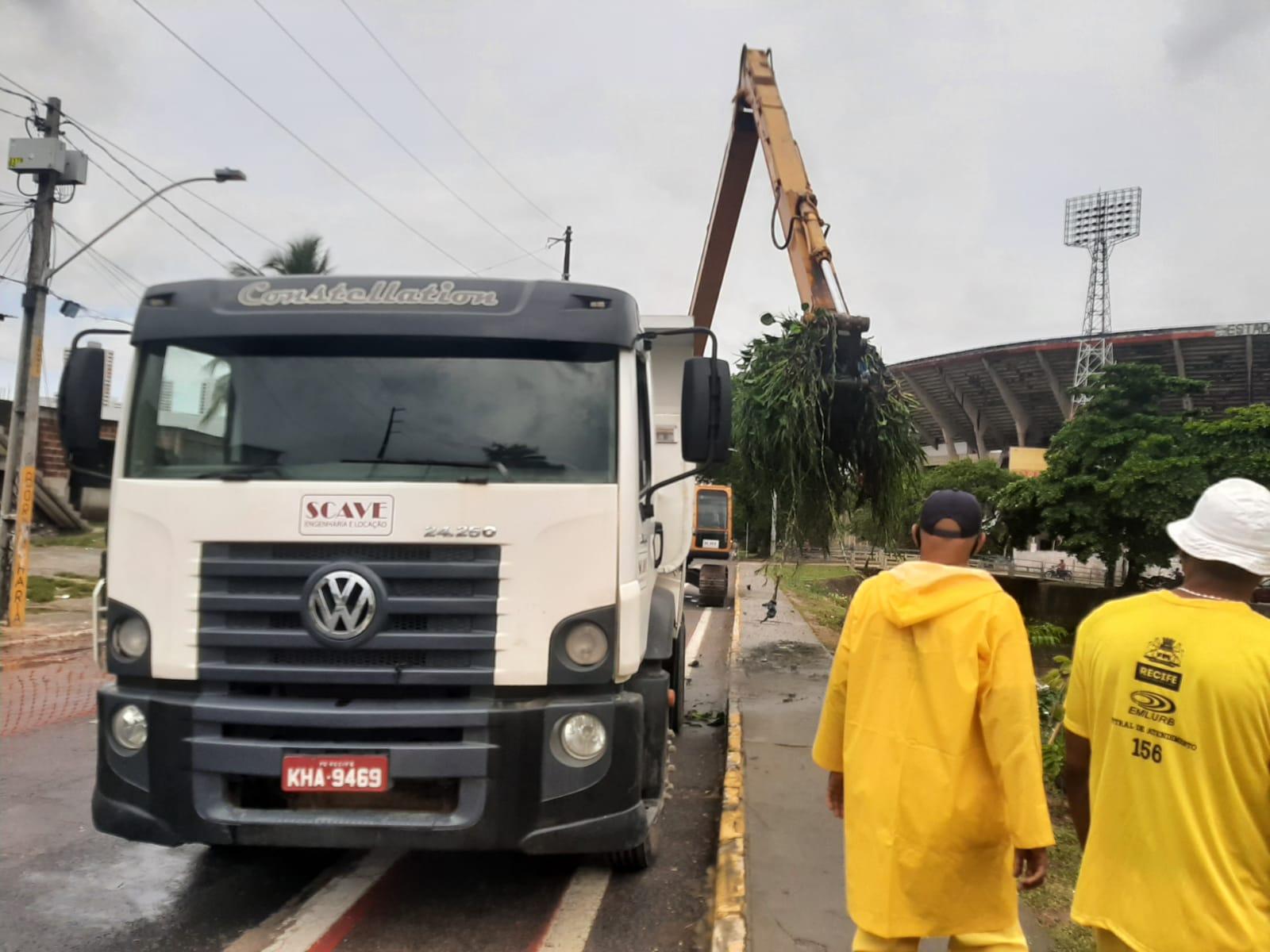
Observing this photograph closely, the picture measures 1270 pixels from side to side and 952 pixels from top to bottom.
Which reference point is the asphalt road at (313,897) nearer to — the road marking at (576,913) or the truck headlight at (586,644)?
the road marking at (576,913)

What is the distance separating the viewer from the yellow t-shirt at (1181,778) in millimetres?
2090

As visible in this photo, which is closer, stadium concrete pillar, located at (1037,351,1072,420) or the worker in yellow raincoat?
the worker in yellow raincoat

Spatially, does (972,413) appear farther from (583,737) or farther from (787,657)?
(583,737)

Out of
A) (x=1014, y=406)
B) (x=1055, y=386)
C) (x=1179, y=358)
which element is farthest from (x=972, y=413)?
(x=1179, y=358)

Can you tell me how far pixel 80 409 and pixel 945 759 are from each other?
3881 millimetres

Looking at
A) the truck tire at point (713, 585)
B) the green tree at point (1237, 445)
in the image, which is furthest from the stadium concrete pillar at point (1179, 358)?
the truck tire at point (713, 585)

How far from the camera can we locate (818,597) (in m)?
22.7

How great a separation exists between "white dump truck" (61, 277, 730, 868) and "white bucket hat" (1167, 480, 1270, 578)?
2197 millimetres

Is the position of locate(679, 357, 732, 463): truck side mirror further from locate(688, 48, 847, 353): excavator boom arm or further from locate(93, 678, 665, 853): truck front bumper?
locate(688, 48, 847, 353): excavator boom arm

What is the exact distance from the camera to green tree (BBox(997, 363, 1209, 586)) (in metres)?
23.3

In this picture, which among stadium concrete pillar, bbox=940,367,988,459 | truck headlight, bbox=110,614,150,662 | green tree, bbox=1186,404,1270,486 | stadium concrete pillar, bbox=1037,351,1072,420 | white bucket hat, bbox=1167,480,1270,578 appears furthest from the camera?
stadium concrete pillar, bbox=940,367,988,459

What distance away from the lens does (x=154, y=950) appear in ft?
12.8

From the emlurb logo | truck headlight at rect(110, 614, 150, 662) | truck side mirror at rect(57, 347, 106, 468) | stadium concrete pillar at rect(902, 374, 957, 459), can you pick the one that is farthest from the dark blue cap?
stadium concrete pillar at rect(902, 374, 957, 459)

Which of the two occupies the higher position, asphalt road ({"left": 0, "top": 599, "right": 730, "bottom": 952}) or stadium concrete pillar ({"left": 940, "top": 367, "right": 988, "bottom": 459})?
stadium concrete pillar ({"left": 940, "top": 367, "right": 988, "bottom": 459})
